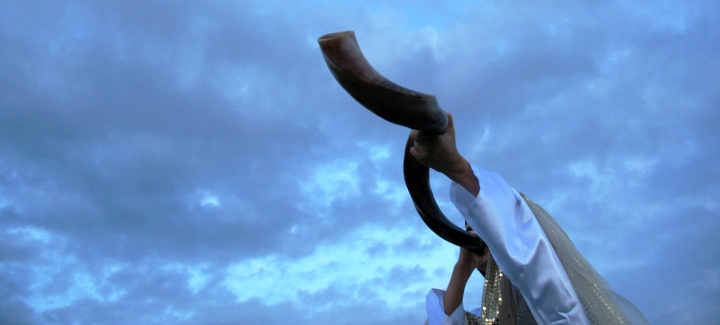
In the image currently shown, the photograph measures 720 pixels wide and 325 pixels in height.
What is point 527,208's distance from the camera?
10.9ft

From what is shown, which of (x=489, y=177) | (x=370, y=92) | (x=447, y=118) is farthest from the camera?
(x=489, y=177)

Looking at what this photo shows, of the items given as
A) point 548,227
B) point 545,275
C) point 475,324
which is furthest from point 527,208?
point 475,324

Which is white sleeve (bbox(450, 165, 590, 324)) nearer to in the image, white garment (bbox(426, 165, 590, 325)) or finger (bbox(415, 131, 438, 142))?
white garment (bbox(426, 165, 590, 325))

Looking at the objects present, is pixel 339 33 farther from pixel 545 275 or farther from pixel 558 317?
pixel 558 317

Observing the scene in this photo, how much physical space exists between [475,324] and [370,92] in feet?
8.32

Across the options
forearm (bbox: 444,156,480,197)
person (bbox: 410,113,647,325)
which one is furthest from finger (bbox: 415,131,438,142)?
forearm (bbox: 444,156,480,197)

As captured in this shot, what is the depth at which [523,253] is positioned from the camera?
3.09 metres

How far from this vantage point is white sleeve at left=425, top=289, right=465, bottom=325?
4.58 meters

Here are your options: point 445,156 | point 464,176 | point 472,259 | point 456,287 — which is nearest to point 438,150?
point 445,156

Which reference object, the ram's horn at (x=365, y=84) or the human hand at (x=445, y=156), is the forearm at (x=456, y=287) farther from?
the ram's horn at (x=365, y=84)

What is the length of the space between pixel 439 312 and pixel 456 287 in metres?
0.28

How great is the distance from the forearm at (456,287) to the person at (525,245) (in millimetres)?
1047

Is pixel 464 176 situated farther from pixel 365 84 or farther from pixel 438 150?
pixel 365 84

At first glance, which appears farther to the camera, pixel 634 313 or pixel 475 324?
pixel 475 324
